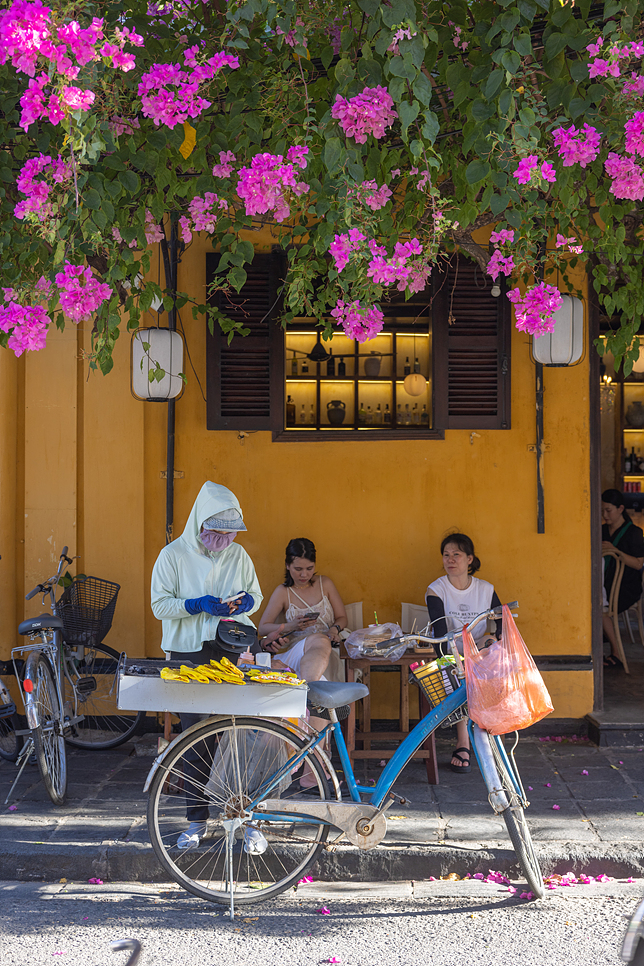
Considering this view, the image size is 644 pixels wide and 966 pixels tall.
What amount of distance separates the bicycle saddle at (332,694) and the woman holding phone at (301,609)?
1576mm

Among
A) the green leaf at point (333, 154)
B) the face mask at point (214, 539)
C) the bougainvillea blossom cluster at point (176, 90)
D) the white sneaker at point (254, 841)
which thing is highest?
the bougainvillea blossom cluster at point (176, 90)

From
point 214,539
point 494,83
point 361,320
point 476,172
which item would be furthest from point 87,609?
point 494,83

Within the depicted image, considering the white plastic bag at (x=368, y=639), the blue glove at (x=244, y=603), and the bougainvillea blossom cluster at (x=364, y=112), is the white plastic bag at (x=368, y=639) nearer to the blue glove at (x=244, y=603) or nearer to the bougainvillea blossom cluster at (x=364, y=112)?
the blue glove at (x=244, y=603)

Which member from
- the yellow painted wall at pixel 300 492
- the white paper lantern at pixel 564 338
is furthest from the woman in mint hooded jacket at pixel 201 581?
the white paper lantern at pixel 564 338

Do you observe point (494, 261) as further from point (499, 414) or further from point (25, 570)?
point (25, 570)

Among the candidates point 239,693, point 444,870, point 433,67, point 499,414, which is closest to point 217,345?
point 499,414

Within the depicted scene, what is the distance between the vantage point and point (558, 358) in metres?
5.70

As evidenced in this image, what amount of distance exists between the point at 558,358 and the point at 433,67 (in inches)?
88.2

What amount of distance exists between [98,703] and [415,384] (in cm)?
350

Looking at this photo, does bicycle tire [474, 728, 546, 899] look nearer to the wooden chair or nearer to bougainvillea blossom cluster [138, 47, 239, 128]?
bougainvillea blossom cluster [138, 47, 239, 128]

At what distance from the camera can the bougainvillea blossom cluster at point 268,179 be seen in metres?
3.81

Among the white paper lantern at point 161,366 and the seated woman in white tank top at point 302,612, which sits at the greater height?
the white paper lantern at point 161,366

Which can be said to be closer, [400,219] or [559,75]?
[559,75]

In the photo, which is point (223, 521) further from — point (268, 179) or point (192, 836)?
point (268, 179)
